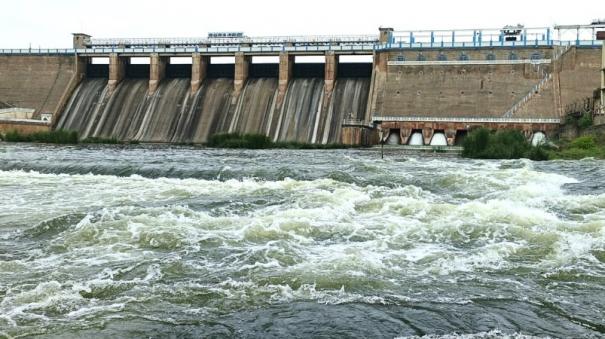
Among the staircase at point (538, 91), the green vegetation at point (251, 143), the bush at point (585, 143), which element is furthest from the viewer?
the staircase at point (538, 91)

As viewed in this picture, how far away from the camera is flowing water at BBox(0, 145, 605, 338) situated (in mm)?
7898

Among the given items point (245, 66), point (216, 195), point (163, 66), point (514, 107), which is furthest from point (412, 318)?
point (163, 66)

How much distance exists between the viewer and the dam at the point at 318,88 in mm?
47844

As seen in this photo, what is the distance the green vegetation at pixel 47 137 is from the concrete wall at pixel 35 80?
697 centimetres

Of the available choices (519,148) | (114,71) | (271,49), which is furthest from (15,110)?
(519,148)

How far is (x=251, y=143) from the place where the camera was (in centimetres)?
4422

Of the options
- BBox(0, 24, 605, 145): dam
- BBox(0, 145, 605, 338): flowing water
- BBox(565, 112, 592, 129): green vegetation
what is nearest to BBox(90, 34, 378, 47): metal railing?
BBox(0, 24, 605, 145): dam

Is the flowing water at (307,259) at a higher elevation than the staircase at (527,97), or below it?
below

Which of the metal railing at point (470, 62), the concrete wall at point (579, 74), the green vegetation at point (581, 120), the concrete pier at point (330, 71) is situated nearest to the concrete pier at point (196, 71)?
the concrete pier at point (330, 71)

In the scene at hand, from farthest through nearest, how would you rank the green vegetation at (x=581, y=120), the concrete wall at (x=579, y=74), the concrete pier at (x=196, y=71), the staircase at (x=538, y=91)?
the concrete pier at (x=196, y=71), the staircase at (x=538, y=91), the concrete wall at (x=579, y=74), the green vegetation at (x=581, y=120)

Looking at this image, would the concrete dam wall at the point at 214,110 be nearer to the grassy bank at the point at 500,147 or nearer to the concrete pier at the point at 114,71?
the concrete pier at the point at 114,71

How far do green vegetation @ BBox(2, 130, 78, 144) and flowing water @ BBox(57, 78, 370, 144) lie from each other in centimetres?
404

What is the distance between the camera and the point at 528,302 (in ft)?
28.4

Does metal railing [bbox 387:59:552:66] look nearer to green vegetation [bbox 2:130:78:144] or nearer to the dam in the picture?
the dam
